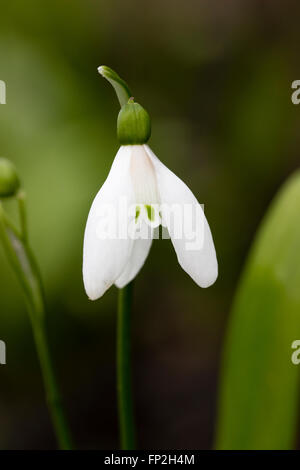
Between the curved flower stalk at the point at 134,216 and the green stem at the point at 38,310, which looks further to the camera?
the green stem at the point at 38,310

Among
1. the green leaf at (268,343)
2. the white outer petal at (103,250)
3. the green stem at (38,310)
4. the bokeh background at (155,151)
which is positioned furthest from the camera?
the bokeh background at (155,151)

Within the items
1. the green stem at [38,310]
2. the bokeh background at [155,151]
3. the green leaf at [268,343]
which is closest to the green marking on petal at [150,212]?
the green stem at [38,310]

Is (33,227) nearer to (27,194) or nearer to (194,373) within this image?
(27,194)

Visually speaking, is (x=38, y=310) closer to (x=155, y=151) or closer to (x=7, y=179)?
(x=7, y=179)

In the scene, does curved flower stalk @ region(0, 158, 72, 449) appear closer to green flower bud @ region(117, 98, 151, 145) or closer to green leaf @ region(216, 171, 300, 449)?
green flower bud @ region(117, 98, 151, 145)

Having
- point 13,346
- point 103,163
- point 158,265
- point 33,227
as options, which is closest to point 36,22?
point 103,163

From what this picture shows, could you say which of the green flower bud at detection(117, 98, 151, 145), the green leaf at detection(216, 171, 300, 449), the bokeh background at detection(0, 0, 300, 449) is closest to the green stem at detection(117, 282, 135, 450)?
the green flower bud at detection(117, 98, 151, 145)

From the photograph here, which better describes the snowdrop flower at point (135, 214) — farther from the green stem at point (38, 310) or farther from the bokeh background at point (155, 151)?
the bokeh background at point (155, 151)
